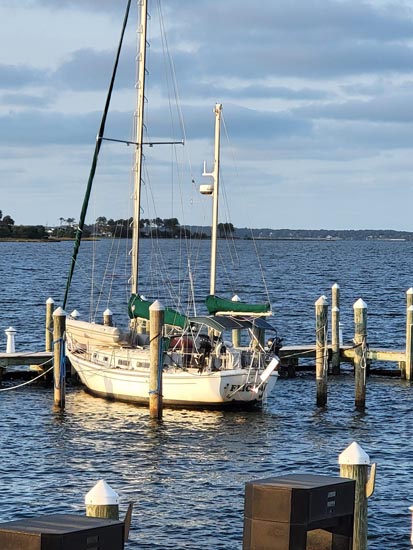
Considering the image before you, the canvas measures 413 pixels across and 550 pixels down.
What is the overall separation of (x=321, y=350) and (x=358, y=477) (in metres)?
18.9

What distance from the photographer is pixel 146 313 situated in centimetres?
3725

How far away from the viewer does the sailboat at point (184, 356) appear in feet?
112

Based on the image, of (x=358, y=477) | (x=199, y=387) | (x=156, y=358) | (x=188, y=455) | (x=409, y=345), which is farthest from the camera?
(x=409, y=345)

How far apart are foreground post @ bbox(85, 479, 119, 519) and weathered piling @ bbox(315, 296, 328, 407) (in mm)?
21253

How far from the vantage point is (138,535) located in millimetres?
22078

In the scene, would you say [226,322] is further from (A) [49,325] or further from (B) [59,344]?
(A) [49,325]

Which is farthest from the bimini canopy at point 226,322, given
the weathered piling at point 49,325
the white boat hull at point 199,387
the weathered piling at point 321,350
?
the weathered piling at point 49,325

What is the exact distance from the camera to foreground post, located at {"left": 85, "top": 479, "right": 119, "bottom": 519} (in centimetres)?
A: 1316

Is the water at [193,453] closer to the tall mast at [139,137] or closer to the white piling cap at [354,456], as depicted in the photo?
the tall mast at [139,137]

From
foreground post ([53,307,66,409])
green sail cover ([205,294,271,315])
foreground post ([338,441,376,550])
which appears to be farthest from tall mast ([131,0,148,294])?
foreground post ([338,441,376,550])

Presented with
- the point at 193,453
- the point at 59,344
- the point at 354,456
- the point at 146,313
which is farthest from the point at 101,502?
the point at 146,313

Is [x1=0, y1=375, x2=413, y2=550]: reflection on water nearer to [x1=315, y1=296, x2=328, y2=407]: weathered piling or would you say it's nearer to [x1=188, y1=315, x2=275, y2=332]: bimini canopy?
[x1=315, y1=296, x2=328, y2=407]: weathered piling

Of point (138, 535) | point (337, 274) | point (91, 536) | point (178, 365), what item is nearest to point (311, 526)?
point (91, 536)

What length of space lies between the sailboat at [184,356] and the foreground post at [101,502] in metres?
18.6
